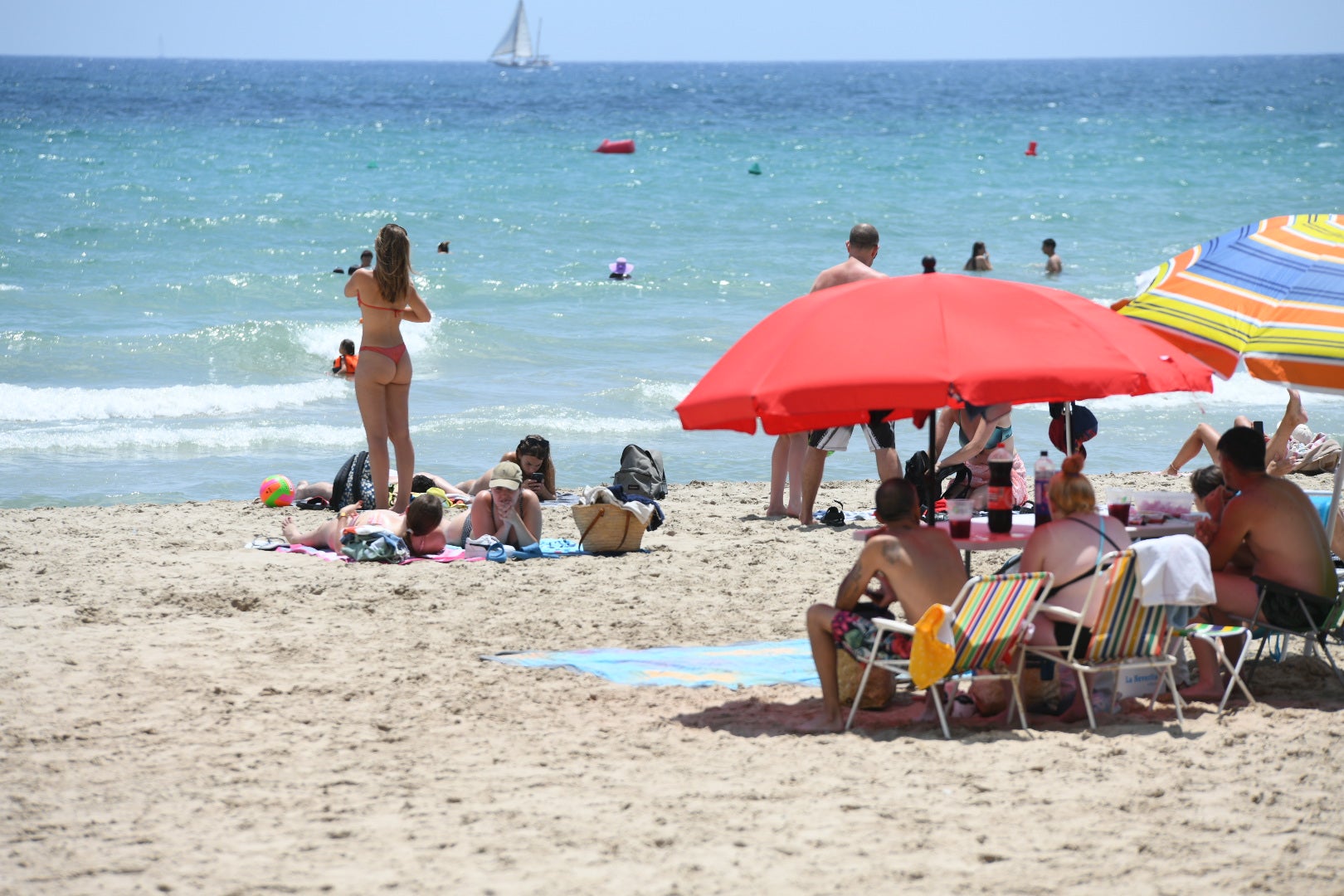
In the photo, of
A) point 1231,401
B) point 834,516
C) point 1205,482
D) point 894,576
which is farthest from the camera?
point 1231,401

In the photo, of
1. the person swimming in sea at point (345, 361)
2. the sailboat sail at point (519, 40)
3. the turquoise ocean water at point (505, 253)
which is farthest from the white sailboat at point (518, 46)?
the person swimming in sea at point (345, 361)

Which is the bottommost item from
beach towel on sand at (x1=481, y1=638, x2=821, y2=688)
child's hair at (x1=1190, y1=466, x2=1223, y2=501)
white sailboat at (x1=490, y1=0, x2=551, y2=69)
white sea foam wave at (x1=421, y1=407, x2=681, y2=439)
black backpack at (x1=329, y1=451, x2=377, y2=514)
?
beach towel on sand at (x1=481, y1=638, x2=821, y2=688)

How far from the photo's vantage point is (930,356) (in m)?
4.39

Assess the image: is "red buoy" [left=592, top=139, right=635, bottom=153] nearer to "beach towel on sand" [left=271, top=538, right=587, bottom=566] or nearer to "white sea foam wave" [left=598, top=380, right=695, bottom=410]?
"white sea foam wave" [left=598, top=380, right=695, bottom=410]

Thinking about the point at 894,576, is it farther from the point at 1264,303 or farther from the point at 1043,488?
the point at 1264,303

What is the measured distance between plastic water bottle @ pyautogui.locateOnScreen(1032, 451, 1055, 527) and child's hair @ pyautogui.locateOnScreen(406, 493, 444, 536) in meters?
3.21

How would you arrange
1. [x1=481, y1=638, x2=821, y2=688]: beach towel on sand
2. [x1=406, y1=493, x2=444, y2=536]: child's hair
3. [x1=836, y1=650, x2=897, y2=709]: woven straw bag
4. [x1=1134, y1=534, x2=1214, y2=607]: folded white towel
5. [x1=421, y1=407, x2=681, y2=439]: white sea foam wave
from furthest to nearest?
[x1=421, y1=407, x2=681, y2=439]: white sea foam wave
[x1=406, y1=493, x2=444, y2=536]: child's hair
[x1=481, y1=638, x2=821, y2=688]: beach towel on sand
[x1=836, y1=650, x2=897, y2=709]: woven straw bag
[x1=1134, y1=534, x2=1214, y2=607]: folded white towel

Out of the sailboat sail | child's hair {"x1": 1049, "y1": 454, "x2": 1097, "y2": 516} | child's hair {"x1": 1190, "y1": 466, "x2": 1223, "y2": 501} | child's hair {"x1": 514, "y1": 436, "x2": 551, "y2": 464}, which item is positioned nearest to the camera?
child's hair {"x1": 1049, "y1": 454, "x2": 1097, "y2": 516}

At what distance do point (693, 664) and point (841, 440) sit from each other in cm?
245

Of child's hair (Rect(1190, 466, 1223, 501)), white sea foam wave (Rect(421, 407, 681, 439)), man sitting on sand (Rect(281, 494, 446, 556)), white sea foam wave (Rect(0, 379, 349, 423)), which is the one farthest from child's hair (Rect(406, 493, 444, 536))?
white sea foam wave (Rect(0, 379, 349, 423))

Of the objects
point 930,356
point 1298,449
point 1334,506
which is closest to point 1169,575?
point 930,356

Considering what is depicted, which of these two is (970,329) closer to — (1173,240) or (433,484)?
(433,484)

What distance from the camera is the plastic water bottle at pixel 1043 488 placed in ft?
17.0

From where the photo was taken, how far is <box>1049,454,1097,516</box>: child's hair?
4.55 m
